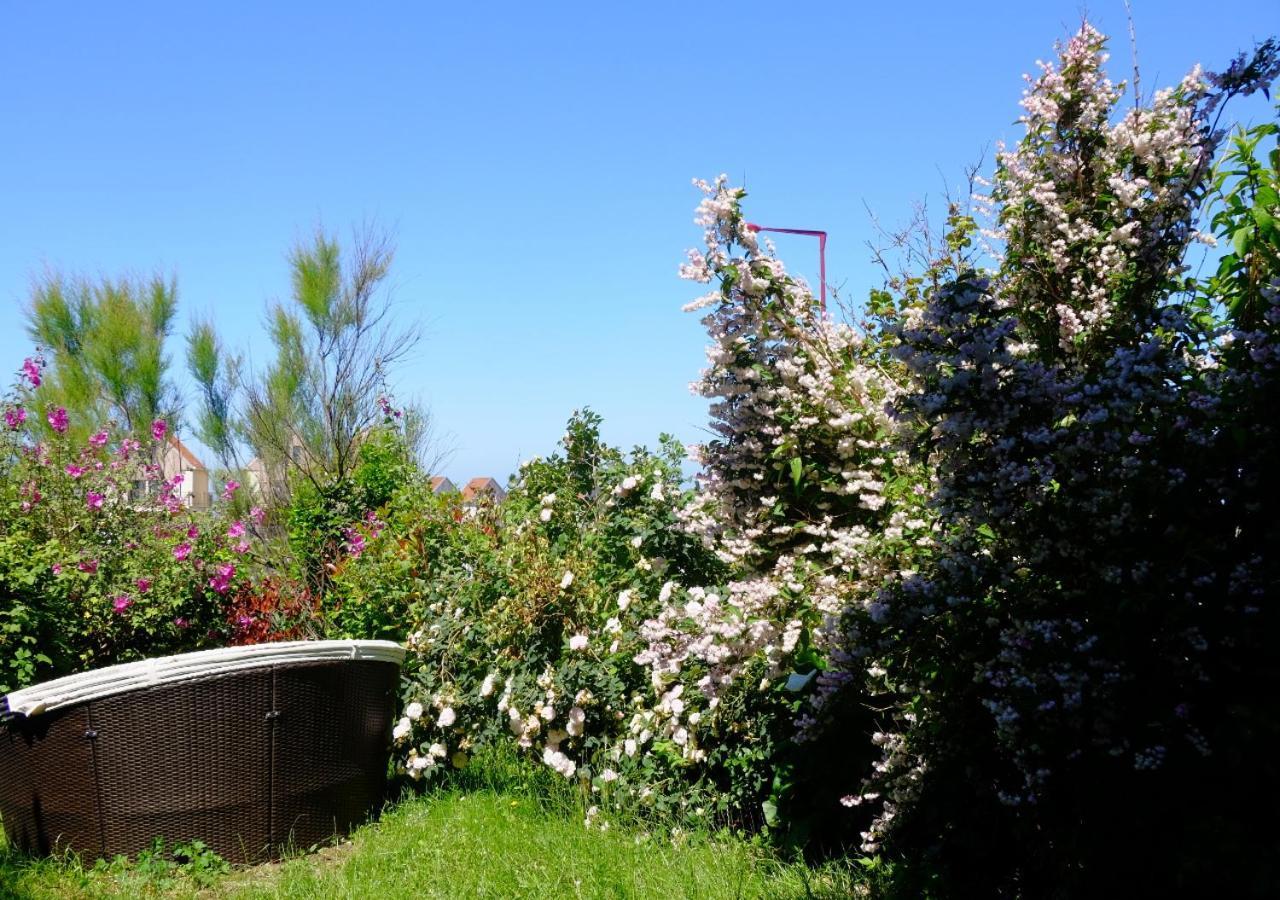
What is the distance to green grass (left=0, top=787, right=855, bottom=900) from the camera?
3387 millimetres

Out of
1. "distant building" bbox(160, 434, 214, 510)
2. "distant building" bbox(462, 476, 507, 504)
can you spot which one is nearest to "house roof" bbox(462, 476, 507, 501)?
"distant building" bbox(462, 476, 507, 504)

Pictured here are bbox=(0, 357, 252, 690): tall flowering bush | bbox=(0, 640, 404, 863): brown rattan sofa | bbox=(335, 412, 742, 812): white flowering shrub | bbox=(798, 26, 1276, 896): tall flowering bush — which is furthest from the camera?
bbox=(0, 357, 252, 690): tall flowering bush

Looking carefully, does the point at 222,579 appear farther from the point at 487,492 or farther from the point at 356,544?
the point at 487,492

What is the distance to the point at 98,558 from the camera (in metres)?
5.79

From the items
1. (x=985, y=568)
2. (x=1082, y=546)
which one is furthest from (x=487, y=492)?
(x=1082, y=546)

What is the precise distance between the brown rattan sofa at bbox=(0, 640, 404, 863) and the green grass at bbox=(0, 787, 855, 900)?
0.45ft

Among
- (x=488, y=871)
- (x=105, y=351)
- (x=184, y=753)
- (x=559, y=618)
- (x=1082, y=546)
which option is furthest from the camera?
(x=105, y=351)

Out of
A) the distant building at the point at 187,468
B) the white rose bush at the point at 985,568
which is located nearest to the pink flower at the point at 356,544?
the white rose bush at the point at 985,568

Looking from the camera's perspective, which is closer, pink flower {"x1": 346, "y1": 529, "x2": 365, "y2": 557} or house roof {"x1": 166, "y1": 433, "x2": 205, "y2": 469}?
pink flower {"x1": 346, "y1": 529, "x2": 365, "y2": 557}

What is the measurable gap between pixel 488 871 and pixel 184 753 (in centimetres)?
128

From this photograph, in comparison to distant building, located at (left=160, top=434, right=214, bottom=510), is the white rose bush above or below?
below

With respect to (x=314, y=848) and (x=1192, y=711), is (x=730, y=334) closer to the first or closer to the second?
(x=1192, y=711)

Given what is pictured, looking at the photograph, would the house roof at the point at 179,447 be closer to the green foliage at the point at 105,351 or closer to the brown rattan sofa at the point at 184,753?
the green foliage at the point at 105,351

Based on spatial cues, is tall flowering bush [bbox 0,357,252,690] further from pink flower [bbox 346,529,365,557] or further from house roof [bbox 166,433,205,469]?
house roof [bbox 166,433,205,469]
